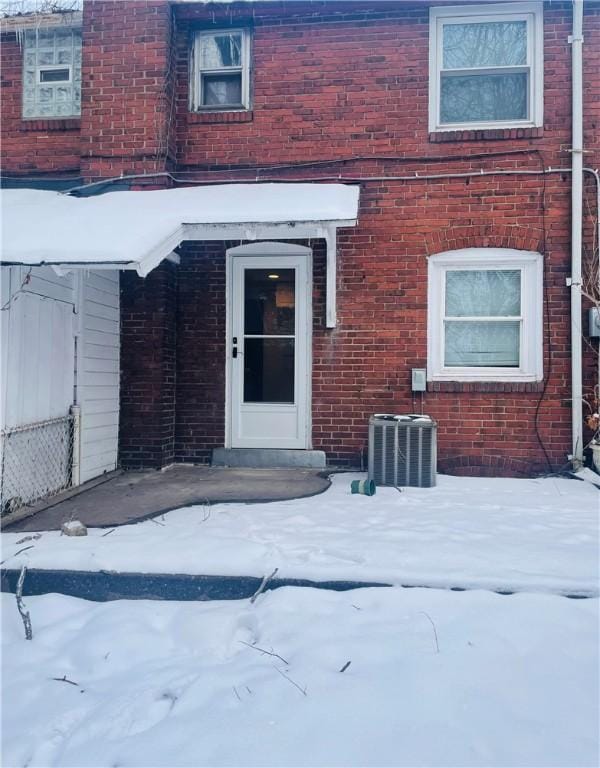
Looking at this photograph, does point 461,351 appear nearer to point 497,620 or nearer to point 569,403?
point 569,403

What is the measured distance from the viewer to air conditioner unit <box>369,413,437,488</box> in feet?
18.2

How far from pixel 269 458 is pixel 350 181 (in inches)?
132

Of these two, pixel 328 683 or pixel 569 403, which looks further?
pixel 569 403

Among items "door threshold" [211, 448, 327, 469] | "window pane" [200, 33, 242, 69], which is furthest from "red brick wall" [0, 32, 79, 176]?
"door threshold" [211, 448, 327, 469]

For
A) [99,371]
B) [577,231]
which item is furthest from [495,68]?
[99,371]

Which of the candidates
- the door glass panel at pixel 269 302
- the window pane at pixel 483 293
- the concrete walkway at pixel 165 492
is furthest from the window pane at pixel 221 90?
the concrete walkway at pixel 165 492

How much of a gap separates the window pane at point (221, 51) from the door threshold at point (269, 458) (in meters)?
4.67

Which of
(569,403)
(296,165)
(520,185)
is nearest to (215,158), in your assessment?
(296,165)

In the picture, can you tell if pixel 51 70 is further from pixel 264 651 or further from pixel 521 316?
pixel 264 651

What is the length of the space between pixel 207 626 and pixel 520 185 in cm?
565

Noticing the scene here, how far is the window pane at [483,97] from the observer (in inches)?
255

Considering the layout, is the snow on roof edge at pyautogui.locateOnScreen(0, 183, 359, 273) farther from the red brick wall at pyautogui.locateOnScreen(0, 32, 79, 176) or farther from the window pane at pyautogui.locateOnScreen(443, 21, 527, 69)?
the window pane at pyautogui.locateOnScreen(443, 21, 527, 69)

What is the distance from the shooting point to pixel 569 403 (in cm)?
619

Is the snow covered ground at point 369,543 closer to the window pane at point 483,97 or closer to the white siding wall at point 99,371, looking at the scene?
the white siding wall at point 99,371
